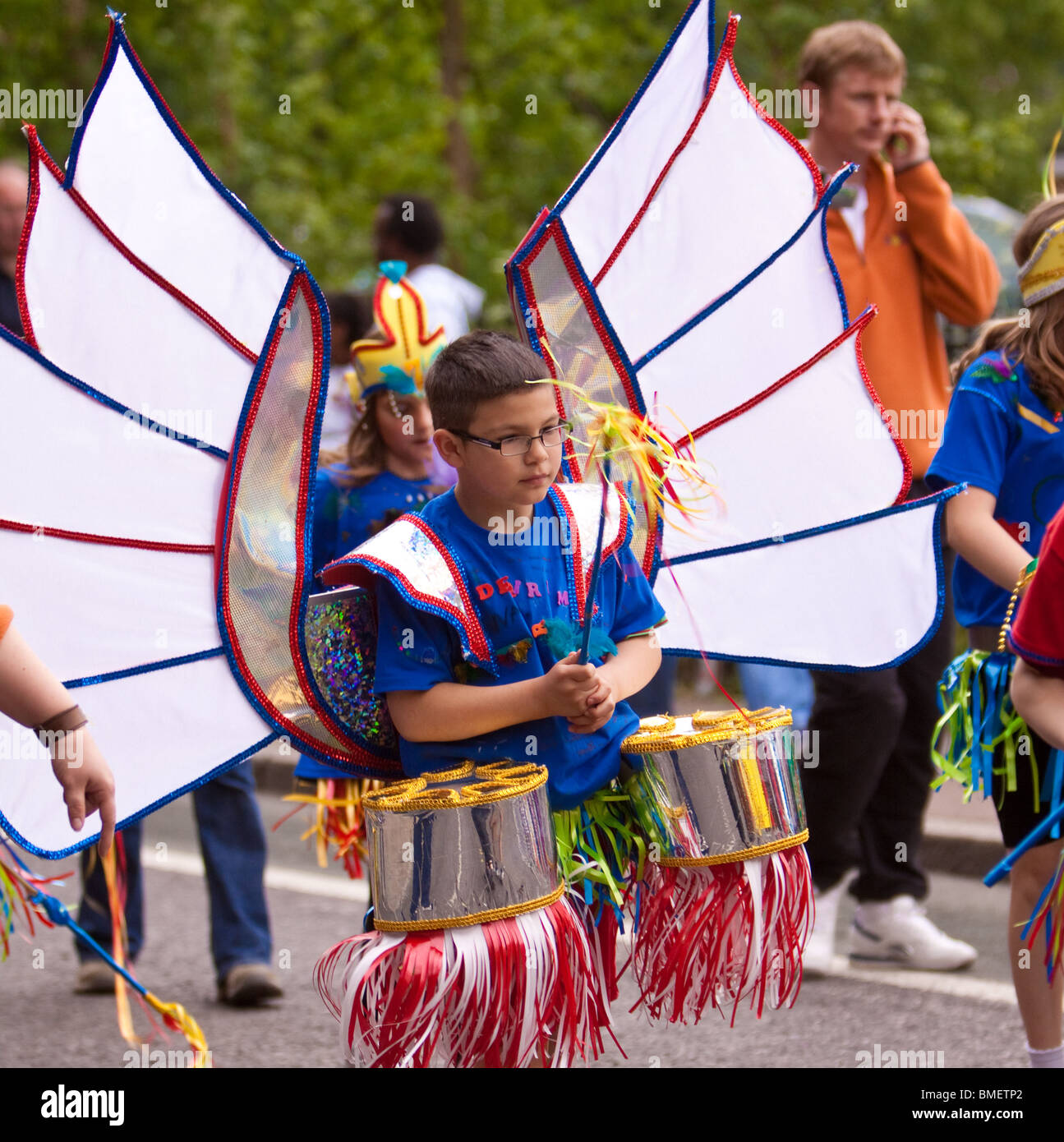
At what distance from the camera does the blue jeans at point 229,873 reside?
4.29 m

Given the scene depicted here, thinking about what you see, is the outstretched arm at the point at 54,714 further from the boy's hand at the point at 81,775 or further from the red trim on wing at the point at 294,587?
the red trim on wing at the point at 294,587

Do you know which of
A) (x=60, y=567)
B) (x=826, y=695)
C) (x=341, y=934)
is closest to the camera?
(x=60, y=567)

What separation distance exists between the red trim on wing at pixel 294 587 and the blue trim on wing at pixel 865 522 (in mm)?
642

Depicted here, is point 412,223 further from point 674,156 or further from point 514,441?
point 514,441

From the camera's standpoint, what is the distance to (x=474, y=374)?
257cm

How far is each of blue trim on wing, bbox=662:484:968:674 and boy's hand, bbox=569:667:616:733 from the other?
1.50ft

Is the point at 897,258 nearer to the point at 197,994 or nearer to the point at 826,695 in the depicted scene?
the point at 826,695

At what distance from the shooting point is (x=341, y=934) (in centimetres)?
497

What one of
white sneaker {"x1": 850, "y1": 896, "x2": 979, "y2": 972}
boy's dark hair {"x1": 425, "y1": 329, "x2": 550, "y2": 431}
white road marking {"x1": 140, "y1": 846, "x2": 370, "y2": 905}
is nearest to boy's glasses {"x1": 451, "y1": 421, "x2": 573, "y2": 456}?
boy's dark hair {"x1": 425, "y1": 329, "x2": 550, "y2": 431}

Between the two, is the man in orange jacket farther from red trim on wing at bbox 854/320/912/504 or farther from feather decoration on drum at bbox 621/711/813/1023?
feather decoration on drum at bbox 621/711/813/1023

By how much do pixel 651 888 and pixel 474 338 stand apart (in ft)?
3.13

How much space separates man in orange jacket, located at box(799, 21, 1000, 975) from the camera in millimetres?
4301

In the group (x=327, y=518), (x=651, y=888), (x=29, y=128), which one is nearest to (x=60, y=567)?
(x=29, y=128)

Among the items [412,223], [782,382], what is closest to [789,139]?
[782,382]
